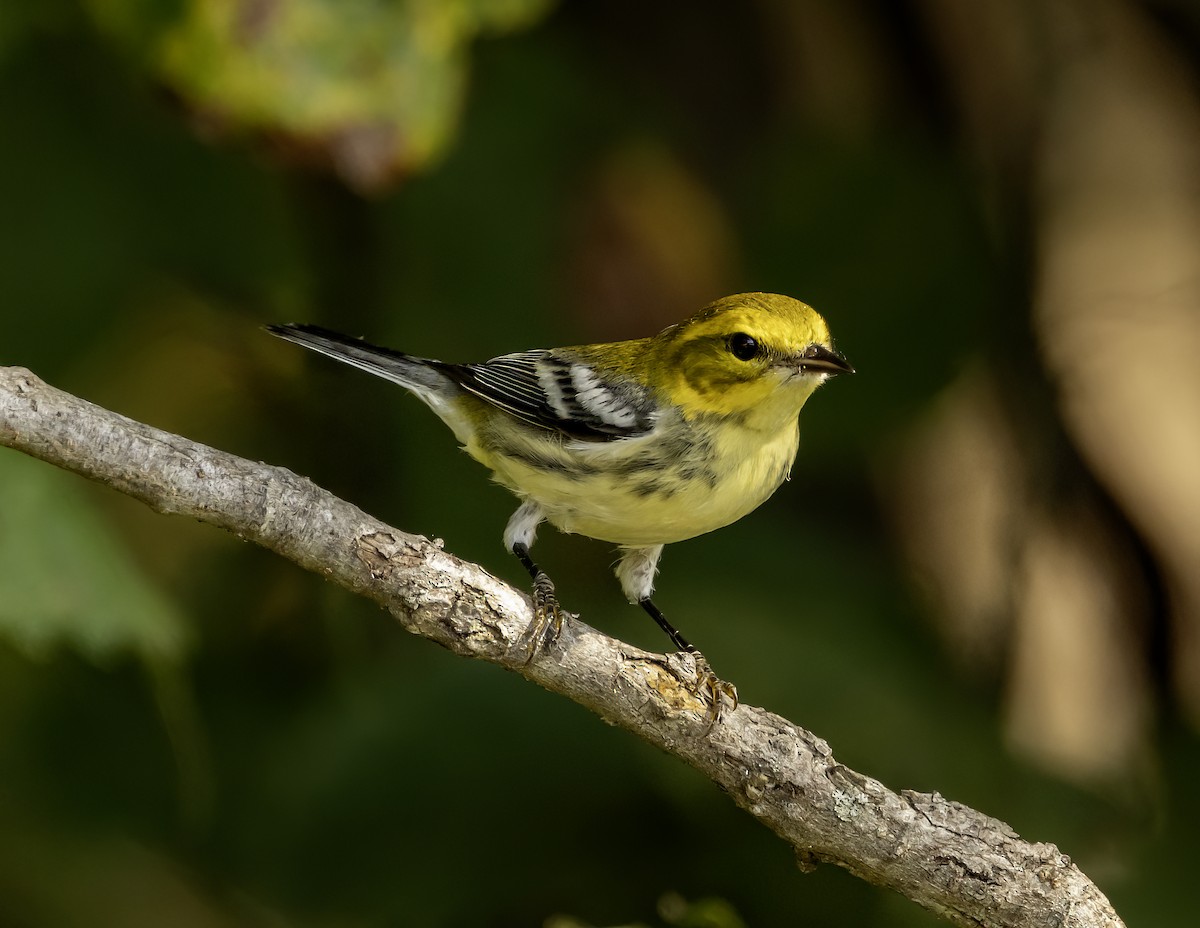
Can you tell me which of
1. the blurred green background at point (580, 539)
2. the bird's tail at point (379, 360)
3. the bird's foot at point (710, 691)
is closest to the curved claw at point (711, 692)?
the bird's foot at point (710, 691)

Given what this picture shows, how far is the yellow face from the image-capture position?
300 centimetres

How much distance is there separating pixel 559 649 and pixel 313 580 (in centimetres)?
190

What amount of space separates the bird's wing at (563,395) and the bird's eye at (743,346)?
10.0 inches

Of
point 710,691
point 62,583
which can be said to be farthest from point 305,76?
point 710,691

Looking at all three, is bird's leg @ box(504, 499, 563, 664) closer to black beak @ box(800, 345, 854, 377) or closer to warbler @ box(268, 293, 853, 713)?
warbler @ box(268, 293, 853, 713)

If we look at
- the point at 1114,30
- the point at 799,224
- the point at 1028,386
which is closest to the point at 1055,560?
the point at 1028,386

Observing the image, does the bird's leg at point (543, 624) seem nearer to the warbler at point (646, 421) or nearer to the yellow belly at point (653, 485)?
the warbler at point (646, 421)

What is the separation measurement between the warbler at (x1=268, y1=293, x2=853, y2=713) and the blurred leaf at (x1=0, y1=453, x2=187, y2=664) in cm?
68

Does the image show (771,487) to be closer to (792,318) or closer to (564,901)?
(792,318)

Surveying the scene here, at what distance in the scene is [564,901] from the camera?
3.77 m

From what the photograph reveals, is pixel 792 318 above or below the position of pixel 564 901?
above

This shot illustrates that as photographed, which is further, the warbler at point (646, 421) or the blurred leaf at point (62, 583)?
the warbler at point (646, 421)

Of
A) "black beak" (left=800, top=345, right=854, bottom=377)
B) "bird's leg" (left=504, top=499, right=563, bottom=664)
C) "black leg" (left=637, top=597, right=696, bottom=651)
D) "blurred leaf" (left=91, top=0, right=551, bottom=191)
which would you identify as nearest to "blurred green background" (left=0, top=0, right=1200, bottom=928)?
"blurred leaf" (left=91, top=0, right=551, bottom=191)

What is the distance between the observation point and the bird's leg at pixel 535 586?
224 centimetres
